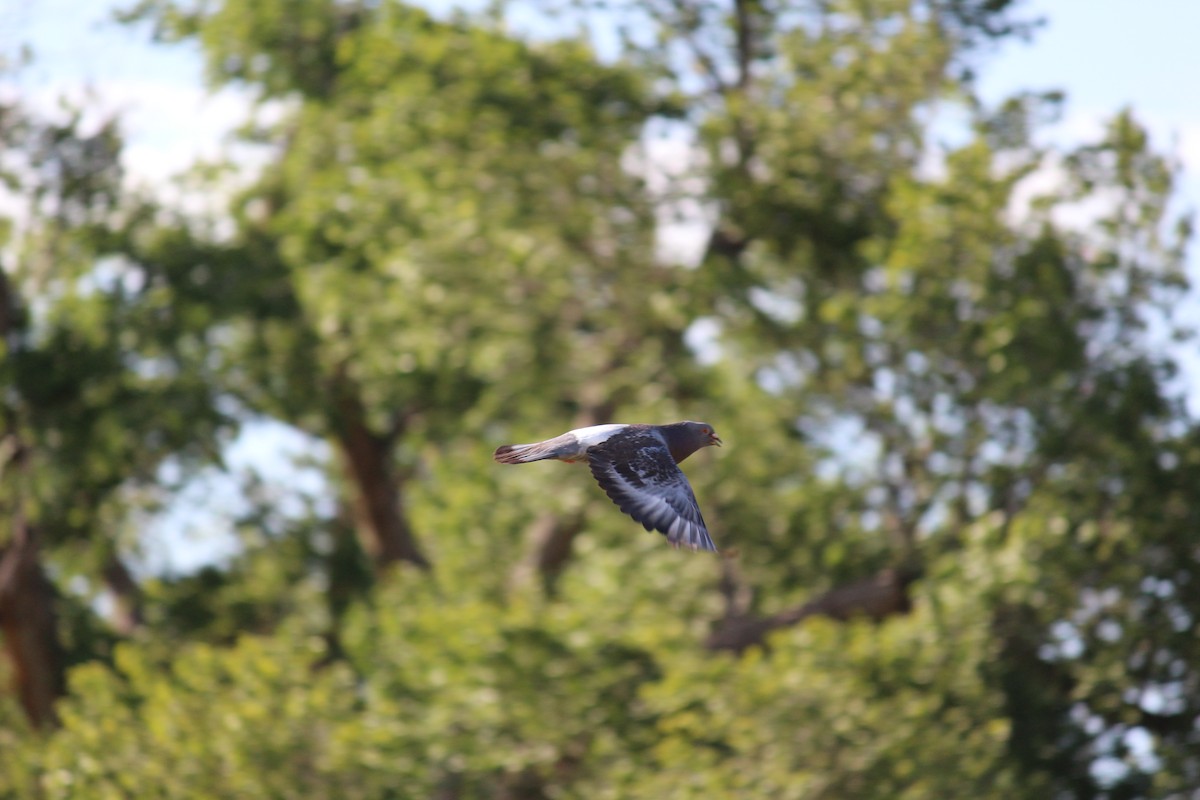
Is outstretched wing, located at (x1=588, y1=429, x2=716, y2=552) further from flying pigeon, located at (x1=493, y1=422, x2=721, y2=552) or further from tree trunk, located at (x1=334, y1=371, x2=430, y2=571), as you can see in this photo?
tree trunk, located at (x1=334, y1=371, x2=430, y2=571)

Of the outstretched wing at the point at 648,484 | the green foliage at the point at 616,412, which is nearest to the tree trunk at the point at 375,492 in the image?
the green foliage at the point at 616,412

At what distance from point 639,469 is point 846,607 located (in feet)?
21.3

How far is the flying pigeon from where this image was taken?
639 centimetres

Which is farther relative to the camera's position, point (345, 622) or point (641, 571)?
point (345, 622)

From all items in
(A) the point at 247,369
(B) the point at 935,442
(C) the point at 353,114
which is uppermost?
(C) the point at 353,114

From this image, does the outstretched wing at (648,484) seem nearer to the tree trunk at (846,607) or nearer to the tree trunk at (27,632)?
the tree trunk at (846,607)

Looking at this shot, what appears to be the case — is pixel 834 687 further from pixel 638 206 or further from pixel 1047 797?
pixel 638 206

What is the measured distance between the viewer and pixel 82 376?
1431 cm

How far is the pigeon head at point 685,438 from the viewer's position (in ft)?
23.9

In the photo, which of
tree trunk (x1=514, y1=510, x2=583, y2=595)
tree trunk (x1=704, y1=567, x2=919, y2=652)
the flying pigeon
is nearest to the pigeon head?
the flying pigeon

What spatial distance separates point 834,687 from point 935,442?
2350 millimetres

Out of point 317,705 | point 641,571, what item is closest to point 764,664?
point 641,571

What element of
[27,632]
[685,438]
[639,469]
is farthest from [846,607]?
[27,632]

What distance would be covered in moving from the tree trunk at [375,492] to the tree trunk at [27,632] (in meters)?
3.16
